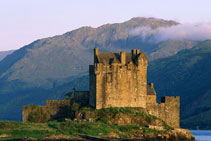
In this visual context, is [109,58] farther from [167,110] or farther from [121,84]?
[167,110]

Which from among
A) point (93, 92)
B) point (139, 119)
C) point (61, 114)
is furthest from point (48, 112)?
point (139, 119)

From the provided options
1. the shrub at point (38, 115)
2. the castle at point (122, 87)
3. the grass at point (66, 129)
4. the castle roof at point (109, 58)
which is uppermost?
the castle roof at point (109, 58)

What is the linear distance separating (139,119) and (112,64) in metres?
11.5

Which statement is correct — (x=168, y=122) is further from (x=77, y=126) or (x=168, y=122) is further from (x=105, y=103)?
(x=77, y=126)

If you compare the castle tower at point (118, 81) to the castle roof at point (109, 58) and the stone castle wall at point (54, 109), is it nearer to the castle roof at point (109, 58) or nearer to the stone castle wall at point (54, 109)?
the castle roof at point (109, 58)

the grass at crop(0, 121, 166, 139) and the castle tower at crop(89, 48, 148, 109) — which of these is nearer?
the grass at crop(0, 121, 166, 139)

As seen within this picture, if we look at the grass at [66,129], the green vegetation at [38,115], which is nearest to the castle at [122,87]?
the green vegetation at [38,115]

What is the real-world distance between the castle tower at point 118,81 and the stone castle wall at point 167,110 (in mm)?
3111

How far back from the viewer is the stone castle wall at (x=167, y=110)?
110438 mm

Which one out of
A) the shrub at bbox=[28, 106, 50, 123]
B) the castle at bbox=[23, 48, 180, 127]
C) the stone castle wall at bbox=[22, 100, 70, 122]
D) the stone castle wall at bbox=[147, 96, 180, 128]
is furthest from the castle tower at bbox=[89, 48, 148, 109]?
the shrub at bbox=[28, 106, 50, 123]

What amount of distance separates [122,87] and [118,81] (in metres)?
1.38

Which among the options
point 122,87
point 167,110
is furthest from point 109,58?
point 167,110

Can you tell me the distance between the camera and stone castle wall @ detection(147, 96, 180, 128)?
110438 millimetres

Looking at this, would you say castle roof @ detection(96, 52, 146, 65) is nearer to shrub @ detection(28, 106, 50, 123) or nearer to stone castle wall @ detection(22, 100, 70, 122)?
stone castle wall @ detection(22, 100, 70, 122)
